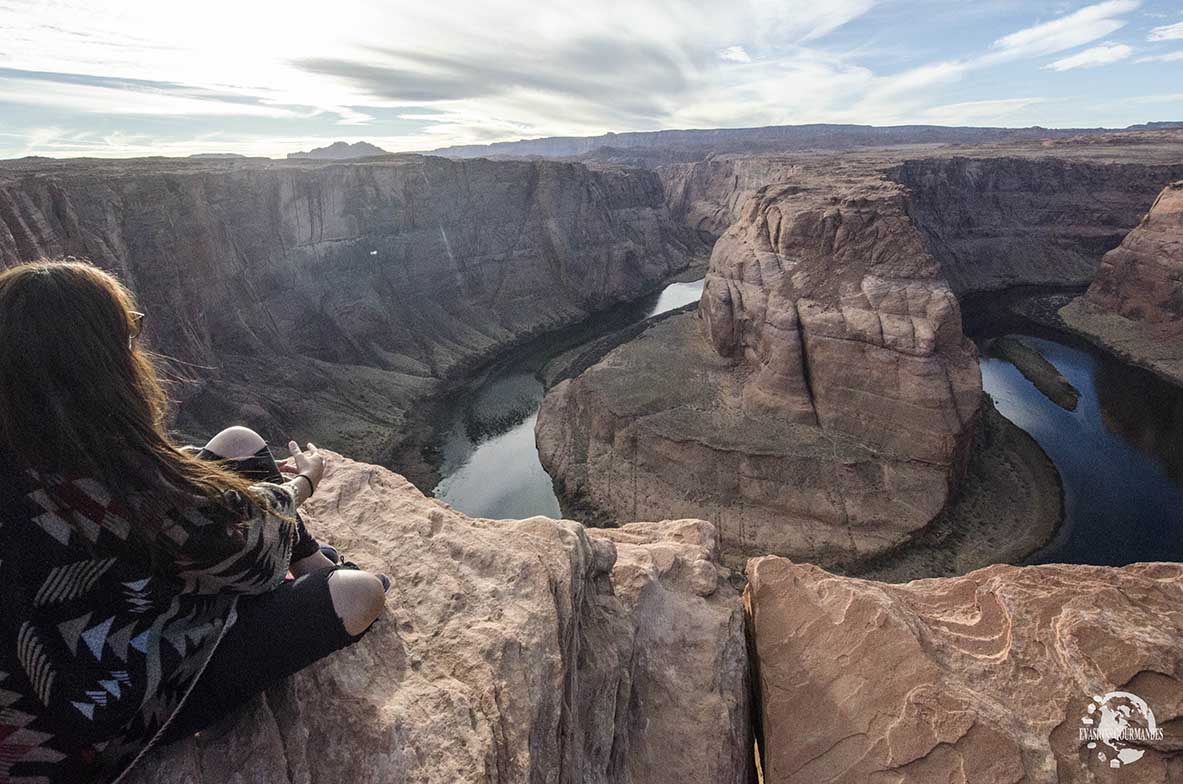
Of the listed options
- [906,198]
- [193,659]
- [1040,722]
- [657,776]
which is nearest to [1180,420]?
[906,198]

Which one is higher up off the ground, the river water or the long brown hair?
the long brown hair

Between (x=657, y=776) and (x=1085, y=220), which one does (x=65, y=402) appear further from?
(x=1085, y=220)

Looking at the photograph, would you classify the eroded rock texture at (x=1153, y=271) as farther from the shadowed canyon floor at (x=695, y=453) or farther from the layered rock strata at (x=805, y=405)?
the layered rock strata at (x=805, y=405)

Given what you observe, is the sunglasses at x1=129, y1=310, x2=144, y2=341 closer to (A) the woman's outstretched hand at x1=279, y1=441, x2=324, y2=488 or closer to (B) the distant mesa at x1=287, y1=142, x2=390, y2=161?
(A) the woman's outstretched hand at x1=279, y1=441, x2=324, y2=488

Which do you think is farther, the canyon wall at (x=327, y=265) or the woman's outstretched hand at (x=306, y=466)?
the canyon wall at (x=327, y=265)

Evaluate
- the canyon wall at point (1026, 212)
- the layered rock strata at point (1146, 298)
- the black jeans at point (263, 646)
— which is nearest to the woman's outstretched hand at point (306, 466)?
the black jeans at point (263, 646)

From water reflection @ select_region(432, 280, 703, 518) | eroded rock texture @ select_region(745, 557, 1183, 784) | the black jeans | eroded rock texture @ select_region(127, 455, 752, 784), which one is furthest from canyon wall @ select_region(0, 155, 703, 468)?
eroded rock texture @ select_region(745, 557, 1183, 784)

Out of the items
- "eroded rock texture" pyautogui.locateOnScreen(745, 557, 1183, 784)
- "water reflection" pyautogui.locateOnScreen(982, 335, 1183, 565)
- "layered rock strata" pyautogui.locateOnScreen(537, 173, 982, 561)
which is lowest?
"water reflection" pyautogui.locateOnScreen(982, 335, 1183, 565)
